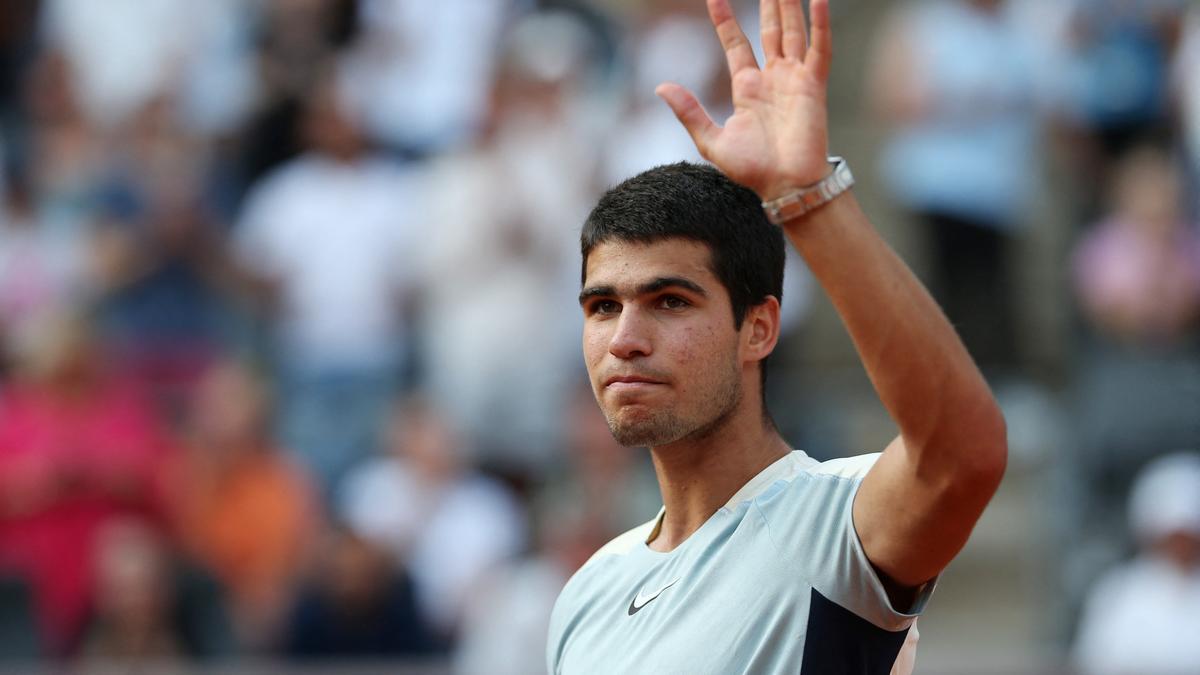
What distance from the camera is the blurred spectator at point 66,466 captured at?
9047 millimetres

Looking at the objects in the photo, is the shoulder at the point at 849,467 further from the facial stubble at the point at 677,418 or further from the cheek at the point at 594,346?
the cheek at the point at 594,346

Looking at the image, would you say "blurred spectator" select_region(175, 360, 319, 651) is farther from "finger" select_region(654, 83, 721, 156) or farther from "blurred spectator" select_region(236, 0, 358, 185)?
"finger" select_region(654, 83, 721, 156)

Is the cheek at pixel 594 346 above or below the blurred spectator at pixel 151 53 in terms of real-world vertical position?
below

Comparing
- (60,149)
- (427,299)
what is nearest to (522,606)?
(427,299)

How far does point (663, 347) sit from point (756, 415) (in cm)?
32

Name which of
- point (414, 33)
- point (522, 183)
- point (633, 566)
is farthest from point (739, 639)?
point (414, 33)

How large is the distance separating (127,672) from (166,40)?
16.3ft

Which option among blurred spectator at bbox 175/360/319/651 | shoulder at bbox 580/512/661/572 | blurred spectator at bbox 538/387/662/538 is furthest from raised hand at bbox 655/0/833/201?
blurred spectator at bbox 175/360/319/651

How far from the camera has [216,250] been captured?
34.7 ft

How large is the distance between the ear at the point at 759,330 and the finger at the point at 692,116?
0.47 meters

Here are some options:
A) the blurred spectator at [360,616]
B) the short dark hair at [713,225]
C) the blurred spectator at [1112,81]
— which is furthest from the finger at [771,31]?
the blurred spectator at [1112,81]

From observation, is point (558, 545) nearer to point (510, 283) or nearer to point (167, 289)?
point (510, 283)

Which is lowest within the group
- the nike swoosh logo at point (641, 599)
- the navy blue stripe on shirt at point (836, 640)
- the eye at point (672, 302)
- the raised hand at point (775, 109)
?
the navy blue stripe on shirt at point (836, 640)

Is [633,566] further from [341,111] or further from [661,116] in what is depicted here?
[341,111]
